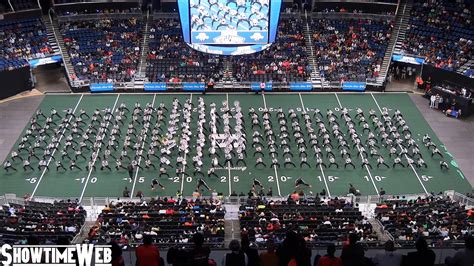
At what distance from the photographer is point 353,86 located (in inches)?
1898

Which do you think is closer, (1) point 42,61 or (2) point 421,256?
(2) point 421,256

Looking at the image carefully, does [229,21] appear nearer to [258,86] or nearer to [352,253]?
[258,86]

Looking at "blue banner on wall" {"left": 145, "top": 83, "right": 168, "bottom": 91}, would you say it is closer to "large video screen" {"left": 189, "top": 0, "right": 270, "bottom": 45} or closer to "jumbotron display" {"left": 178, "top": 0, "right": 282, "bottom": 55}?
"jumbotron display" {"left": 178, "top": 0, "right": 282, "bottom": 55}

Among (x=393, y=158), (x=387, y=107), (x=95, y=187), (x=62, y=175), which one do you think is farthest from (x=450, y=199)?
(x=62, y=175)

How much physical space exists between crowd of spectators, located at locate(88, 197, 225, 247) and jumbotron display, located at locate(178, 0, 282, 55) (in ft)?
71.5

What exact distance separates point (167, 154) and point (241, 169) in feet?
15.0

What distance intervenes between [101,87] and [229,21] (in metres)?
11.1

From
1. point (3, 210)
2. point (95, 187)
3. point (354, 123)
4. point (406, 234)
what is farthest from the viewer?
Answer: point (354, 123)

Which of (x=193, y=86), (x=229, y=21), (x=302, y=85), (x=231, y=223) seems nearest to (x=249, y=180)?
(x=231, y=223)

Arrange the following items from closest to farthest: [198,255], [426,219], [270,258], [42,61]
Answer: [198,255] → [270,258] → [426,219] → [42,61]

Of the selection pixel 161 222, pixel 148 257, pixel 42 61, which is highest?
pixel 148 257

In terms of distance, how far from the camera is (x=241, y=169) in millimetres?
35875

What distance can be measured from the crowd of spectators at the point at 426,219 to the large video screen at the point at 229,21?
2248cm

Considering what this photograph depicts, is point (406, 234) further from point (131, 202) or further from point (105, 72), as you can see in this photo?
point (105, 72)
